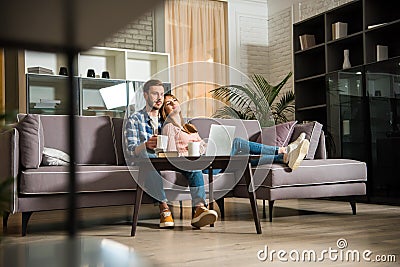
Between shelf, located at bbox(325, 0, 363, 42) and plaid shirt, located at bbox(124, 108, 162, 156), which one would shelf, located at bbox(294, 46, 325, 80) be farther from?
plaid shirt, located at bbox(124, 108, 162, 156)

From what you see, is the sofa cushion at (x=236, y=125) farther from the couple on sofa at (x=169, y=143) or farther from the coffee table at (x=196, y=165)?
the coffee table at (x=196, y=165)

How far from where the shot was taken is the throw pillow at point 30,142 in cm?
293

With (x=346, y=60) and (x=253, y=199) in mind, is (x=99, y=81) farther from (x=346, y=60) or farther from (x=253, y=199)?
(x=253, y=199)

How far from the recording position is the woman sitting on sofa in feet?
9.86

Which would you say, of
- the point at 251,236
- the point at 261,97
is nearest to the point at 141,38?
the point at 261,97

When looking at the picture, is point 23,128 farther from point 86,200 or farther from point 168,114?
point 168,114

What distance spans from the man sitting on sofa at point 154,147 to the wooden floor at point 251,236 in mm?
100

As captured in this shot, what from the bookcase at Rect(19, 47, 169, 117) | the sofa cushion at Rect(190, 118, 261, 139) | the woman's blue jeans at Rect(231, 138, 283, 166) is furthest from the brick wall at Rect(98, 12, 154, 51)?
the woman's blue jeans at Rect(231, 138, 283, 166)

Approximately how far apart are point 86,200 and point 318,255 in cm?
147

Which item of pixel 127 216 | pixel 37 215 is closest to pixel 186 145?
pixel 127 216

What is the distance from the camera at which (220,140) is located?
3.62 m

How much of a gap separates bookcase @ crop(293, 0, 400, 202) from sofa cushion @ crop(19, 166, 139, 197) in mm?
2294

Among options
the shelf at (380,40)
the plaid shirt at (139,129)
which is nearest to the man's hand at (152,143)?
the plaid shirt at (139,129)

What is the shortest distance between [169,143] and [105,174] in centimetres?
45
